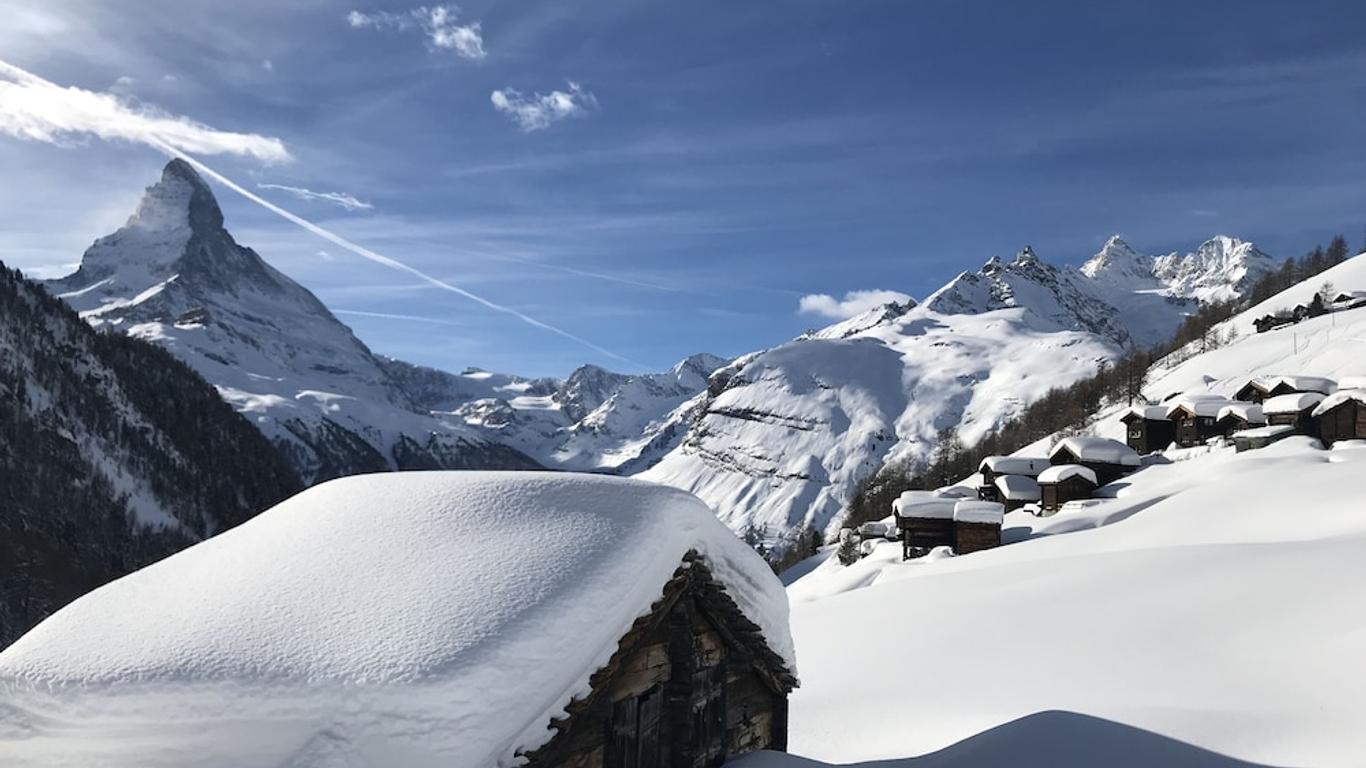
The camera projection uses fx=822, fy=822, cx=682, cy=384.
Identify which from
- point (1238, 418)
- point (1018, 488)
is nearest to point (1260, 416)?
point (1238, 418)

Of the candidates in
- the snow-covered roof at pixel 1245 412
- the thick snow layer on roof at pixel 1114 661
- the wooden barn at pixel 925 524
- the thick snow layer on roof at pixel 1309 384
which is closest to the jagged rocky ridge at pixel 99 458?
the wooden barn at pixel 925 524

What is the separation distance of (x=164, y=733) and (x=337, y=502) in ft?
8.26

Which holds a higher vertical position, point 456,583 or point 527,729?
point 456,583

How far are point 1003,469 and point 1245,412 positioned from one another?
16.3 meters

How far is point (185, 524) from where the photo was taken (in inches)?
5581

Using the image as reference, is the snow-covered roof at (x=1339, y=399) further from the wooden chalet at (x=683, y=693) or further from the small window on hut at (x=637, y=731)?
the small window on hut at (x=637, y=731)

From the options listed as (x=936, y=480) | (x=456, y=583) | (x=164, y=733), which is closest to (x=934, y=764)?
(x=456, y=583)

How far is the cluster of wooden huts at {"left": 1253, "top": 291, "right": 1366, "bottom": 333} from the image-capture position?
99375 millimetres

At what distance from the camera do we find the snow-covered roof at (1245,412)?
2217 inches

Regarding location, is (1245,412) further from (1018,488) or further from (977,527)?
(977,527)

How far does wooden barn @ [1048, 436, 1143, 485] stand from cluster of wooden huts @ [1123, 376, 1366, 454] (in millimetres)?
6354

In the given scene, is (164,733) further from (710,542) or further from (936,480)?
(936,480)

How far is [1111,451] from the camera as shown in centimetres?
5631

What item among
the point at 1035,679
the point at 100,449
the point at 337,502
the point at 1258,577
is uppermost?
the point at 100,449
